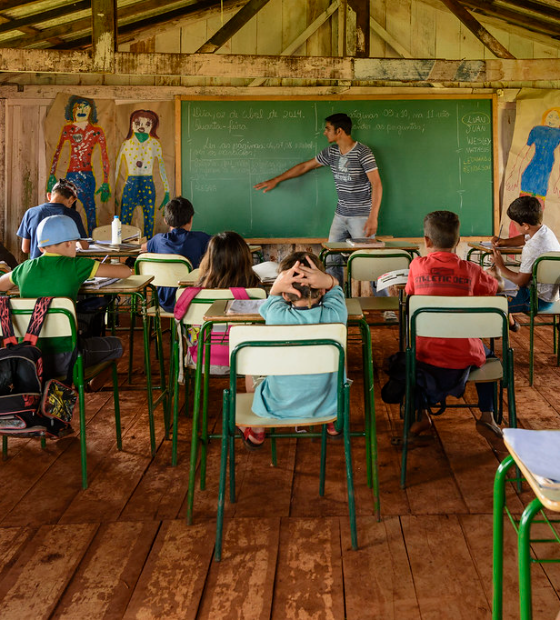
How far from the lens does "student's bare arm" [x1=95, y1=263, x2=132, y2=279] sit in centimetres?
332

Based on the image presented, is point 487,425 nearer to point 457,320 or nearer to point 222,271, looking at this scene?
point 457,320

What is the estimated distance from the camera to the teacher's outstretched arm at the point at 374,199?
640 cm

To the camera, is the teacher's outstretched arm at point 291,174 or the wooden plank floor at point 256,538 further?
the teacher's outstretched arm at point 291,174

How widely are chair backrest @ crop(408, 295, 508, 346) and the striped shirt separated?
3867mm

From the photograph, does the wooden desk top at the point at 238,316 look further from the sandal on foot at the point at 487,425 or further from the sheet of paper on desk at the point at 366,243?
the sheet of paper on desk at the point at 366,243

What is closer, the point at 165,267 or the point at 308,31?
the point at 165,267

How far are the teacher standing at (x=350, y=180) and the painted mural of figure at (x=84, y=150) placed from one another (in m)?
2.11

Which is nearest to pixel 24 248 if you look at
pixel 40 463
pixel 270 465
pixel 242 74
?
pixel 242 74

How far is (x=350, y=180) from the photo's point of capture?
6555mm

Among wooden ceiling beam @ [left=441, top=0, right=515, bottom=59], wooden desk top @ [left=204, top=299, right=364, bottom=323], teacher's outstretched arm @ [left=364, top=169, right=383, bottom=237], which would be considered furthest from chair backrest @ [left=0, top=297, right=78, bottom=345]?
teacher's outstretched arm @ [left=364, top=169, right=383, bottom=237]

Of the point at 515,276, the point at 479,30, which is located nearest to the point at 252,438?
the point at 515,276

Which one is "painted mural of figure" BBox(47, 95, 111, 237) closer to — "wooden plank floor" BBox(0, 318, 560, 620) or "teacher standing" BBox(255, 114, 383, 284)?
"teacher standing" BBox(255, 114, 383, 284)

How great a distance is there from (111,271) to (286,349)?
1504mm

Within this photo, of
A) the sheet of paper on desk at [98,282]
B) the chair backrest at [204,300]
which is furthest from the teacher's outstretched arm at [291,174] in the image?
the chair backrest at [204,300]
